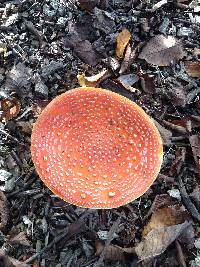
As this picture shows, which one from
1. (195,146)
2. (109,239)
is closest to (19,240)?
(109,239)

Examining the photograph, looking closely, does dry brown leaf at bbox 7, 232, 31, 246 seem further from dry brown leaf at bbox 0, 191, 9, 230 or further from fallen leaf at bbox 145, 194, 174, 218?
fallen leaf at bbox 145, 194, 174, 218

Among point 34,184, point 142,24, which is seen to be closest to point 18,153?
point 34,184

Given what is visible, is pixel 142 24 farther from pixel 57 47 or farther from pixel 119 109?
pixel 119 109

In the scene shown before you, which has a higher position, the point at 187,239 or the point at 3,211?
the point at 3,211

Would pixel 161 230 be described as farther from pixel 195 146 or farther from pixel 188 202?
pixel 195 146

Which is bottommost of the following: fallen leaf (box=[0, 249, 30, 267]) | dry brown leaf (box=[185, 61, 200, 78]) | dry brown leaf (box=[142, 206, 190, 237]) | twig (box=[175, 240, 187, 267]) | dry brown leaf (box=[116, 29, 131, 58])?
twig (box=[175, 240, 187, 267])

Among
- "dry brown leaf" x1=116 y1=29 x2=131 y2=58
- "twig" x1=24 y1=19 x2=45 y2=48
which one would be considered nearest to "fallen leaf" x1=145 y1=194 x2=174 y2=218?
"dry brown leaf" x1=116 y1=29 x2=131 y2=58
